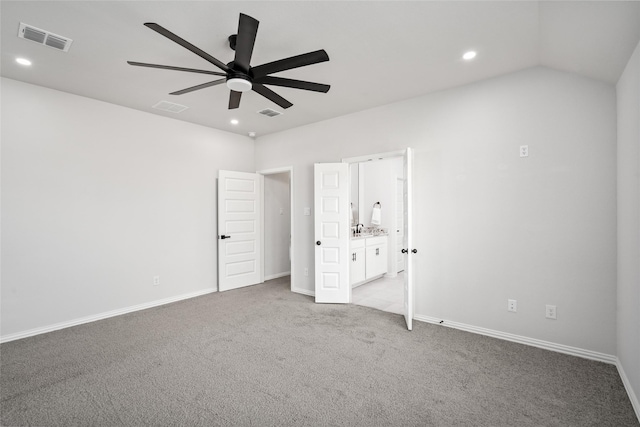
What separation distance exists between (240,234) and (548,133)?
4.61 metres

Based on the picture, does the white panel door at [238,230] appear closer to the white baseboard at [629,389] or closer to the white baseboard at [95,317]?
the white baseboard at [95,317]

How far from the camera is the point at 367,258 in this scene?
5.38 m

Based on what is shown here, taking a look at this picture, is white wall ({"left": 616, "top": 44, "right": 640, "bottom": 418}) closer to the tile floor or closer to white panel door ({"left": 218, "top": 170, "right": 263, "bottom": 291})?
the tile floor

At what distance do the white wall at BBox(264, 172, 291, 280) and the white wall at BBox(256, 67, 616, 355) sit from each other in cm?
271

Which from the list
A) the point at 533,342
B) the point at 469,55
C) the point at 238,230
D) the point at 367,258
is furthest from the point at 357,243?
the point at 469,55

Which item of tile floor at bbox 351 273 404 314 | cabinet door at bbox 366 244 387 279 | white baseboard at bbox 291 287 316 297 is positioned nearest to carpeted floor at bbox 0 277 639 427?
tile floor at bbox 351 273 404 314

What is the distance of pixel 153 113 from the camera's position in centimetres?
432

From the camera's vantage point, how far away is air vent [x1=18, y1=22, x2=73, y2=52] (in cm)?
234

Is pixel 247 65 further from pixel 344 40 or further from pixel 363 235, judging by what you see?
pixel 363 235

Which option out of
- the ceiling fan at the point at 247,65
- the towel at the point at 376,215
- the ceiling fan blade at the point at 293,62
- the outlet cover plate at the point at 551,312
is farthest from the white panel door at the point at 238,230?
the outlet cover plate at the point at 551,312

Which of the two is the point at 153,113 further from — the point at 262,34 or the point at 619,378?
the point at 619,378

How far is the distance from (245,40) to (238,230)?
3857mm

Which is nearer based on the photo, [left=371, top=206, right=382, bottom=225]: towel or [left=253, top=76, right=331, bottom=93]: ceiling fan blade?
[left=253, top=76, right=331, bottom=93]: ceiling fan blade

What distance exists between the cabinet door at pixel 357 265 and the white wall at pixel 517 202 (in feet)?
4.55
